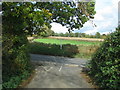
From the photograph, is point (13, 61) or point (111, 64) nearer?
point (111, 64)

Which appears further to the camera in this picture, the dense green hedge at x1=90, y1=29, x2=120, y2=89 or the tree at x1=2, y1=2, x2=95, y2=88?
the tree at x1=2, y1=2, x2=95, y2=88

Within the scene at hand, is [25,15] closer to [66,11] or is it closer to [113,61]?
[113,61]

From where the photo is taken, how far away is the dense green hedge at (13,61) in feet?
21.9

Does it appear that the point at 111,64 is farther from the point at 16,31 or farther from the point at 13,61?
the point at 16,31

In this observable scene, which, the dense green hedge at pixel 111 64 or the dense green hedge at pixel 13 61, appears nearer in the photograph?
the dense green hedge at pixel 111 64

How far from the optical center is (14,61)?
745 centimetres

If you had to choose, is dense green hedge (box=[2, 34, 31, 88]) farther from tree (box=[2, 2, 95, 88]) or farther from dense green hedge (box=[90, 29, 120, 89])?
dense green hedge (box=[90, 29, 120, 89])

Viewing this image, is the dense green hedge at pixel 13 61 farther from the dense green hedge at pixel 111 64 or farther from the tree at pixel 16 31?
the dense green hedge at pixel 111 64

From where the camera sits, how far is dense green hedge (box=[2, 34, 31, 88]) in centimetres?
668

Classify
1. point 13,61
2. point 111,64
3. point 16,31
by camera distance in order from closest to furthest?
point 111,64 → point 13,61 → point 16,31

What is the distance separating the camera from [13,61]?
7.42 m

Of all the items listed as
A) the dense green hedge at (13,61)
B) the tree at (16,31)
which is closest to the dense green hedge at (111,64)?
the tree at (16,31)

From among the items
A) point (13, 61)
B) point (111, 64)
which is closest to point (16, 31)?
point (13, 61)

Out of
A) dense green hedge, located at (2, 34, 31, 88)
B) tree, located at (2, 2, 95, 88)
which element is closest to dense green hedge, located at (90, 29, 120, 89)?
tree, located at (2, 2, 95, 88)
